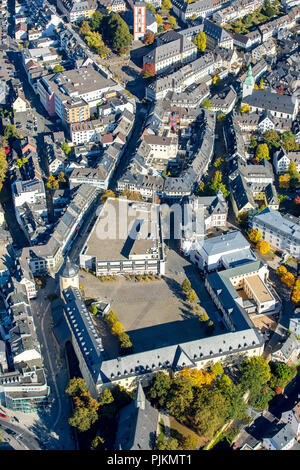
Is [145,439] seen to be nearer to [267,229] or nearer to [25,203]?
[267,229]

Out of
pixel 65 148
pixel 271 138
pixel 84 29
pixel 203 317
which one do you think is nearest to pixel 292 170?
pixel 271 138

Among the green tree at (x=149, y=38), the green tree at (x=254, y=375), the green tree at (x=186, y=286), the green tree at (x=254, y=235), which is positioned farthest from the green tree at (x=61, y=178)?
the green tree at (x=149, y=38)

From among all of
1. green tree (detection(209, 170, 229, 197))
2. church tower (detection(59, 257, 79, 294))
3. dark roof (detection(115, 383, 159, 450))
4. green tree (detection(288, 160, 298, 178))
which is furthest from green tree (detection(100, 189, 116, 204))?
dark roof (detection(115, 383, 159, 450))

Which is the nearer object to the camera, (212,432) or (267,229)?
(212,432)

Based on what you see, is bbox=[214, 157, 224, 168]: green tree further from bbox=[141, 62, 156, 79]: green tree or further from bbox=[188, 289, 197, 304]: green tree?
bbox=[141, 62, 156, 79]: green tree

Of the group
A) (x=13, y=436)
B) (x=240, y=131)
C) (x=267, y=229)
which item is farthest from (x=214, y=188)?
(x=13, y=436)

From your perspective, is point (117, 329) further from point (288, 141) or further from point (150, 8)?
point (150, 8)
